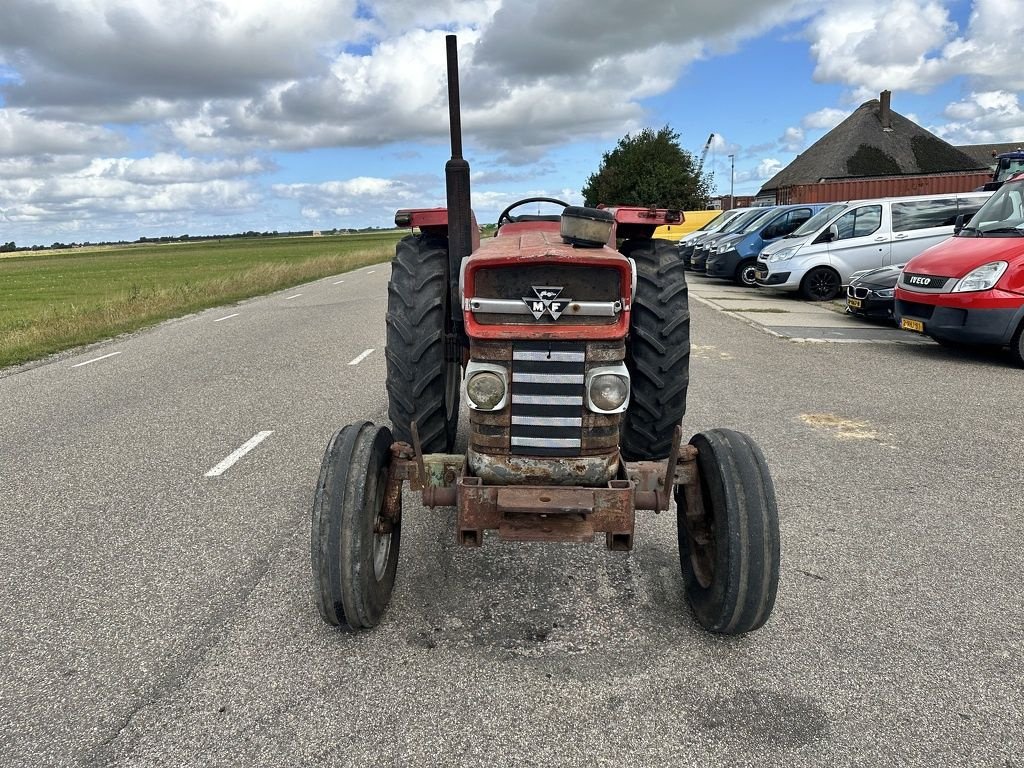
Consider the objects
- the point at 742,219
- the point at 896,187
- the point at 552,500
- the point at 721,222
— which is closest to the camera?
the point at 552,500

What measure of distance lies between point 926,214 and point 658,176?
45.4 m

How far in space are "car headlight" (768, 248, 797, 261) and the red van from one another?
5527mm

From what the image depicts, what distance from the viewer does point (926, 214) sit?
1330cm

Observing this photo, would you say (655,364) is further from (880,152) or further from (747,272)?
(880,152)

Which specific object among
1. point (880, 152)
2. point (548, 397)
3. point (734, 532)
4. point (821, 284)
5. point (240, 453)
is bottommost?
point (240, 453)

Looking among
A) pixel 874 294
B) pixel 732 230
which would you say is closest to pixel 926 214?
pixel 874 294

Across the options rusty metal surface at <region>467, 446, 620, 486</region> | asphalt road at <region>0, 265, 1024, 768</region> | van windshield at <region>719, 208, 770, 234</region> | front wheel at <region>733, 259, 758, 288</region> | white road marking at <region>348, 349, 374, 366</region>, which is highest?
van windshield at <region>719, 208, 770, 234</region>

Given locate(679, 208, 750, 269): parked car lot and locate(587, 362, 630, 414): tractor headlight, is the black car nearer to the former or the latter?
locate(587, 362, 630, 414): tractor headlight

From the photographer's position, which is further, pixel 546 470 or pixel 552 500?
pixel 546 470

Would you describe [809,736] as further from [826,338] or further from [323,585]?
[826,338]

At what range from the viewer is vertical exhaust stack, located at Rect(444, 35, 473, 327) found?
341cm

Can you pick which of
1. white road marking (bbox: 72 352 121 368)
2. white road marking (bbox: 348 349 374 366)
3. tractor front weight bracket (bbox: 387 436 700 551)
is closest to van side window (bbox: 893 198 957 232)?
white road marking (bbox: 348 349 374 366)

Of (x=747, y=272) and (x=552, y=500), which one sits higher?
(x=747, y=272)

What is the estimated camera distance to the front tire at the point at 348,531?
265 centimetres
